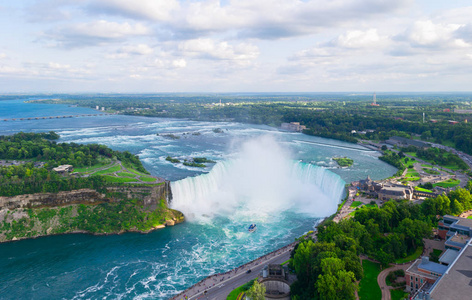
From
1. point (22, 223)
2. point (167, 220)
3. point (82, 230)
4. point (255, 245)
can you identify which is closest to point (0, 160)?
point (22, 223)

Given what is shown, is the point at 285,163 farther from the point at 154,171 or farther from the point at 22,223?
the point at 22,223

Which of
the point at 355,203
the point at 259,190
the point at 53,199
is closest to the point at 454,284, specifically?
the point at 355,203

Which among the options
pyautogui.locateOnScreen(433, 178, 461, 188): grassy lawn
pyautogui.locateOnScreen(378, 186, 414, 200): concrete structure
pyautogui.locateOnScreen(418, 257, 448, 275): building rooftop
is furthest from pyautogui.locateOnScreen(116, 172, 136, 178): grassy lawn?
pyautogui.locateOnScreen(433, 178, 461, 188): grassy lawn

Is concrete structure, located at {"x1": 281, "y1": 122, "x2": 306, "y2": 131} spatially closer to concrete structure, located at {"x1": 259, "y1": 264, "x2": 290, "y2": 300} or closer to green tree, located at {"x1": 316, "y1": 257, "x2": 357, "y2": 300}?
concrete structure, located at {"x1": 259, "y1": 264, "x2": 290, "y2": 300}

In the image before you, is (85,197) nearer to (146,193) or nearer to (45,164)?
(146,193)

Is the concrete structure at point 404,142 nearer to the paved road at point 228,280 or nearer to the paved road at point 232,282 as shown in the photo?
the paved road at point 228,280
